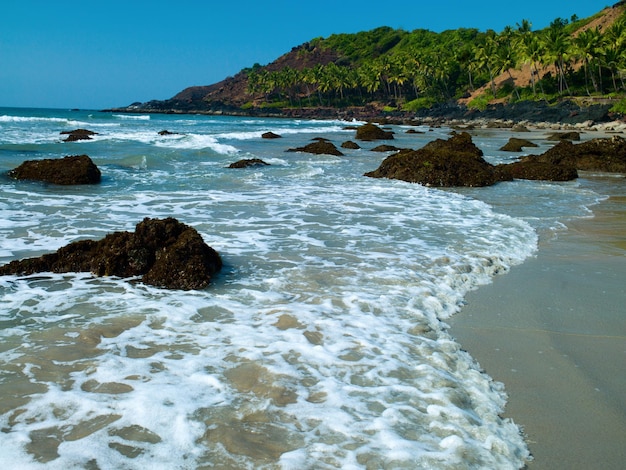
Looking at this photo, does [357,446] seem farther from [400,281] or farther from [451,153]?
[451,153]

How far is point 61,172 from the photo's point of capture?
40.1 feet

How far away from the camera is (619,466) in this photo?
2502mm

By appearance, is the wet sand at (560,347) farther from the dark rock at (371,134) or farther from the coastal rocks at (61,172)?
the dark rock at (371,134)

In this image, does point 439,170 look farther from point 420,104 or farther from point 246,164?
point 420,104

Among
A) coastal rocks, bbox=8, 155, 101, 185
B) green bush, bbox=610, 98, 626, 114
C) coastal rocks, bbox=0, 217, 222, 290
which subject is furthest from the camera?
green bush, bbox=610, 98, 626, 114

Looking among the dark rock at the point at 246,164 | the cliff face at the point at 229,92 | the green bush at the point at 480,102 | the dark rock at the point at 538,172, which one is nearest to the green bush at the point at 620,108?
the green bush at the point at 480,102

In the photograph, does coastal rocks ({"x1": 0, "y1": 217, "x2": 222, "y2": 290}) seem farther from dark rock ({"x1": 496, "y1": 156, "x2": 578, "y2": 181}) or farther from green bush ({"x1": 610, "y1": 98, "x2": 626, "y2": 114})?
green bush ({"x1": 610, "y1": 98, "x2": 626, "y2": 114})

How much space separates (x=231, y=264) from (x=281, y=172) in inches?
386

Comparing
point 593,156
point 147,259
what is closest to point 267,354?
point 147,259

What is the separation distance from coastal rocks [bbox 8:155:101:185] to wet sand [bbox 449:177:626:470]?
1012 centimetres

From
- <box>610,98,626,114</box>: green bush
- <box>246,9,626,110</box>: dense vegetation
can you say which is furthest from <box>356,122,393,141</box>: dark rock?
<box>246,9,626,110</box>: dense vegetation

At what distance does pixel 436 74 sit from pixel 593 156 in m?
79.8

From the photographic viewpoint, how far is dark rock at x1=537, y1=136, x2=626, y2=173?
15.9 m

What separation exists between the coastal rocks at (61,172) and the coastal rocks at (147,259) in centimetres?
724
